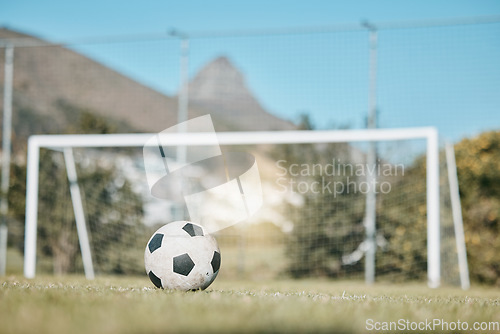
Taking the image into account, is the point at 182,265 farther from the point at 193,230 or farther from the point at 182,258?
the point at 193,230

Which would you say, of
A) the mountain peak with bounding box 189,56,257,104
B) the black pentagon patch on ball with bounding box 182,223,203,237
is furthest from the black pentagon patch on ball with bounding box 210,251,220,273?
the mountain peak with bounding box 189,56,257,104

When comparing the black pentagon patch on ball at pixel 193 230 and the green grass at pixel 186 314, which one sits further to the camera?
the black pentagon patch on ball at pixel 193 230

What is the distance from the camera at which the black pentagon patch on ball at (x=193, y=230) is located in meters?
4.35

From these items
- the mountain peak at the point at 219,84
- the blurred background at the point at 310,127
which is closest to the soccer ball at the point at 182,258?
the blurred background at the point at 310,127

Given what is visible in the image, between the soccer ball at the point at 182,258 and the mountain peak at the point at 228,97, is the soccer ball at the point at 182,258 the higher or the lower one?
the lower one

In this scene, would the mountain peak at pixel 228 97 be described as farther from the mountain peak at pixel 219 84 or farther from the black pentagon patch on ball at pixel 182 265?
the black pentagon patch on ball at pixel 182 265

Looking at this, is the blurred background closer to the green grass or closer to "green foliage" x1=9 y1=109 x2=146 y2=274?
"green foliage" x1=9 y1=109 x2=146 y2=274

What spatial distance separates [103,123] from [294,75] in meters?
4.50

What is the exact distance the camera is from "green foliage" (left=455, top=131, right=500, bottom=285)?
9.73 meters

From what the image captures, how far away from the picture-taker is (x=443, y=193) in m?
9.91

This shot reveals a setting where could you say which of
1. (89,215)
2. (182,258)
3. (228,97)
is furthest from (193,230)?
(228,97)

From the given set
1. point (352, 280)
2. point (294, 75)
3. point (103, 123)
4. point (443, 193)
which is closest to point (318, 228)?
point (352, 280)

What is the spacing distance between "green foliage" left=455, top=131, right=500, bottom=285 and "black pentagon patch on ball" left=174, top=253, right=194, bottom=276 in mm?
7408

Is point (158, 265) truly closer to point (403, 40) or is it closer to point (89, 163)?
point (89, 163)
